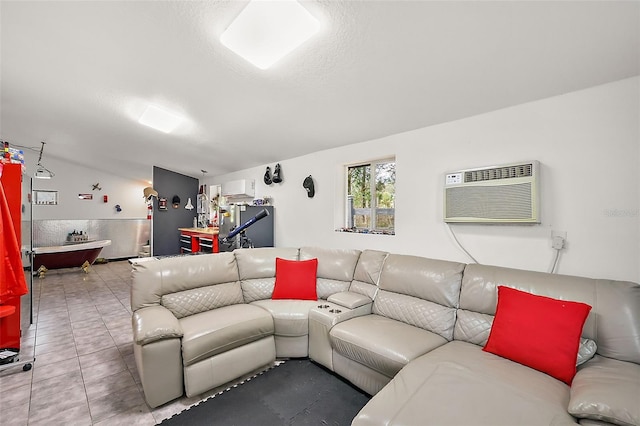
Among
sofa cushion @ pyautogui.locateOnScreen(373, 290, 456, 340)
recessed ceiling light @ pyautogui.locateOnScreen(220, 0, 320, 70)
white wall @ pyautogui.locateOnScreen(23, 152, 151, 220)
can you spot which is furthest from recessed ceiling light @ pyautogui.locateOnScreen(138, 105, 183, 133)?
white wall @ pyautogui.locateOnScreen(23, 152, 151, 220)

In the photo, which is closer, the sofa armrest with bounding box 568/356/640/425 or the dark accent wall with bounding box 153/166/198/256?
the sofa armrest with bounding box 568/356/640/425

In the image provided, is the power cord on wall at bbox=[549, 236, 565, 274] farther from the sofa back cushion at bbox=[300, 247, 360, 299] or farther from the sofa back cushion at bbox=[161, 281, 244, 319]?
the sofa back cushion at bbox=[161, 281, 244, 319]

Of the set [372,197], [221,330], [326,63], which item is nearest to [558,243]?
[372,197]

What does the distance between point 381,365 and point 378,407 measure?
1.84 ft

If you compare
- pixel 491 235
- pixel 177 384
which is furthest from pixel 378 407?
pixel 491 235

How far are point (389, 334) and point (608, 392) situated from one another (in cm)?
109

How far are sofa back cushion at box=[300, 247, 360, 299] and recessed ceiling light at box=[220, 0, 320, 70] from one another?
77.5 inches

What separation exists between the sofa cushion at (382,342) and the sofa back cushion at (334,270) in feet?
2.15

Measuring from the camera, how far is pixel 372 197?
11.2ft

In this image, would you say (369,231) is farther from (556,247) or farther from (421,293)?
(556,247)

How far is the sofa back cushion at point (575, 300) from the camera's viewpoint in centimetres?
151

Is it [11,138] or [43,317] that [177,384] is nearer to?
[43,317]

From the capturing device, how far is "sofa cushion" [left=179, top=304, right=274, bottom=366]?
6.43 feet

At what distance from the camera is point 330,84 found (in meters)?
2.25
